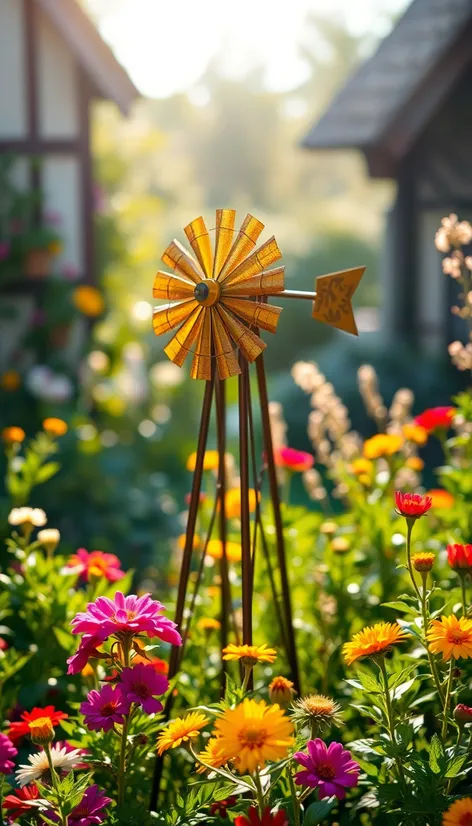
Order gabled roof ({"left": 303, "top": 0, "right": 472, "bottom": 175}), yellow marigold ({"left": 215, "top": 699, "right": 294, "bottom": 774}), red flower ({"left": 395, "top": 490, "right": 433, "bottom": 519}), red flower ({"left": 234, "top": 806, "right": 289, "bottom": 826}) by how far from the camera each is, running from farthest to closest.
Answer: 1. gabled roof ({"left": 303, "top": 0, "right": 472, "bottom": 175})
2. red flower ({"left": 395, "top": 490, "right": 433, "bottom": 519})
3. red flower ({"left": 234, "top": 806, "right": 289, "bottom": 826})
4. yellow marigold ({"left": 215, "top": 699, "right": 294, "bottom": 774})

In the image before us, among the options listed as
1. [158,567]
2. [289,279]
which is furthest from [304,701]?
[289,279]

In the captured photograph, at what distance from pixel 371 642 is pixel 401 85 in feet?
18.1

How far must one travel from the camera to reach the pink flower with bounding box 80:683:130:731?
1592 mm

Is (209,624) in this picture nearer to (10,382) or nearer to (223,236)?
(223,236)

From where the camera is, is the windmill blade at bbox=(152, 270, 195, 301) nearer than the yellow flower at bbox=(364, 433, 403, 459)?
Yes

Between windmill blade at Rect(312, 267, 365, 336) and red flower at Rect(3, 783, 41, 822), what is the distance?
3.15ft

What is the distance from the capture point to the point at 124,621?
5.30 feet

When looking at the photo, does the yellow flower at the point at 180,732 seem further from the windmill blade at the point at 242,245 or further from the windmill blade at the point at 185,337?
the windmill blade at the point at 242,245

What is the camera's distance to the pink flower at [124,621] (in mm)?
1602

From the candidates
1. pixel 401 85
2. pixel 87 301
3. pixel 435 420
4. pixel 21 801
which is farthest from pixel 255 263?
pixel 401 85

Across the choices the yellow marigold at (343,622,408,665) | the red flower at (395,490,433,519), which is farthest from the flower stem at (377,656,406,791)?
the red flower at (395,490,433,519)

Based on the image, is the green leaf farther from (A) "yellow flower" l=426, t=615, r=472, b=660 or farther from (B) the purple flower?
(B) the purple flower

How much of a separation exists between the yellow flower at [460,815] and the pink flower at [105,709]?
49 cm

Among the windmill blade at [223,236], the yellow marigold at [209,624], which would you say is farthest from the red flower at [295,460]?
the windmill blade at [223,236]
